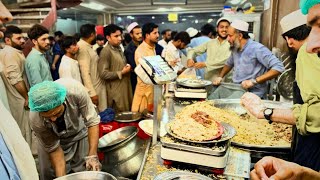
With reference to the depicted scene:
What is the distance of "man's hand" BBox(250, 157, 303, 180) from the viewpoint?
3.21 ft

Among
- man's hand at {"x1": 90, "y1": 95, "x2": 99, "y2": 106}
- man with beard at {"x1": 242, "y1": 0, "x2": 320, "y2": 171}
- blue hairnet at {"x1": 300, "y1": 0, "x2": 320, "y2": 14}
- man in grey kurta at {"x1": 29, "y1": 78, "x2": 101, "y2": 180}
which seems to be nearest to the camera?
blue hairnet at {"x1": 300, "y1": 0, "x2": 320, "y2": 14}

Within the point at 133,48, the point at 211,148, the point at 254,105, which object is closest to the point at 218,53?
the point at 133,48

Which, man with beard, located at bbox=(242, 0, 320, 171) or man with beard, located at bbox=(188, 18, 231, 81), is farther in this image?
man with beard, located at bbox=(188, 18, 231, 81)

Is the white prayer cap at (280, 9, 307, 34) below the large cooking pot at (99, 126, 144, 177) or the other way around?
the other way around

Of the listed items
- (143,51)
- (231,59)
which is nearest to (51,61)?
(143,51)

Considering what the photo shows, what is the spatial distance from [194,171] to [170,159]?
0.44 ft

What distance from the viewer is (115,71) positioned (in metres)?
4.04

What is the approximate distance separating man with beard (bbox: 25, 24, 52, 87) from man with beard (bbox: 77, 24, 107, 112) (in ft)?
1.78

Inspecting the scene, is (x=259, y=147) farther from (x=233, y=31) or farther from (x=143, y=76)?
(x=233, y=31)

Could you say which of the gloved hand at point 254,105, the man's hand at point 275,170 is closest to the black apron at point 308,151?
the gloved hand at point 254,105

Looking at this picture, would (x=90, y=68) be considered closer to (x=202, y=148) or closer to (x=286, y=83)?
(x=286, y=83)

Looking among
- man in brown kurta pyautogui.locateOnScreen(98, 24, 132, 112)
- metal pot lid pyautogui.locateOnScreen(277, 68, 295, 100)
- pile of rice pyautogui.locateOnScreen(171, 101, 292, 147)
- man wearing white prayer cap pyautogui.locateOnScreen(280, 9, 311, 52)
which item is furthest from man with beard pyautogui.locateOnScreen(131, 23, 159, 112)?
man wearing white prayer cap pyautogui.locateOnScreen(280, 9, 311, 52)

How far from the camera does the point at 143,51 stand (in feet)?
12.6

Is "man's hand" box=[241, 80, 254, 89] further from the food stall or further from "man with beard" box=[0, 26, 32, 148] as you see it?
"man with beard" box=[0, 26, 32, 148]
